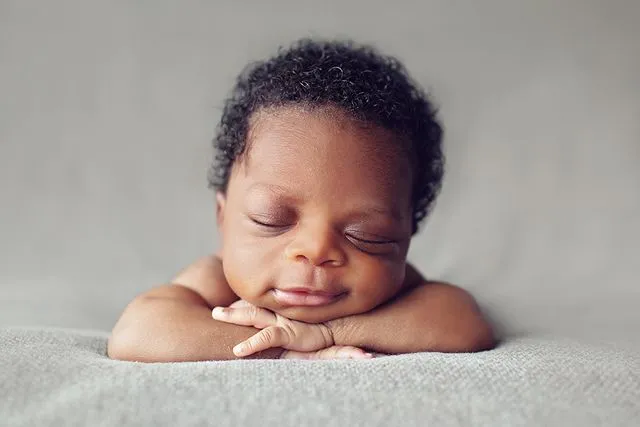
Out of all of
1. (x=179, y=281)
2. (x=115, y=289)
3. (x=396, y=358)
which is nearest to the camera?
(x=396, y=358)

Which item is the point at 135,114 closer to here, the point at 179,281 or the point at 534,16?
the point at 179,281

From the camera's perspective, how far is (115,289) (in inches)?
81.2

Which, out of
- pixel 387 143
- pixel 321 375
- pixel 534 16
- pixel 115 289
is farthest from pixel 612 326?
pixel 534 16

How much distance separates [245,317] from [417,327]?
11.2 inches

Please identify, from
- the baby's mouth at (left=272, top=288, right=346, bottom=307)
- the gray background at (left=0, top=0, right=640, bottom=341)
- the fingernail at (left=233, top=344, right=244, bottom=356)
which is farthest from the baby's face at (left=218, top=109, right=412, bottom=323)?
the gray background at (left=0, top=0, right=640, bottom=341)

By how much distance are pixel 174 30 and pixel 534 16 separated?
4.28 feet

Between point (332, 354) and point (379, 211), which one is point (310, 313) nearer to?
point (332, 354)

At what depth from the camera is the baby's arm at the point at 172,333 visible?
3.91 ft

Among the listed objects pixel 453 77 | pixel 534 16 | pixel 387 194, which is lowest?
pixel 387 194

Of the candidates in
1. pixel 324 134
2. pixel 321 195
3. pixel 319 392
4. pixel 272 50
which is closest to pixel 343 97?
pixel 324 134

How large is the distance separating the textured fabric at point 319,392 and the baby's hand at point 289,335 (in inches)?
5.8

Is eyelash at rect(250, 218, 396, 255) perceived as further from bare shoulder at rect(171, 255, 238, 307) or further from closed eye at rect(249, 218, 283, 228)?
bare shoulder at rect(171, 255, 238, 307)

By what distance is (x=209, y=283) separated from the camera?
57.8 inches

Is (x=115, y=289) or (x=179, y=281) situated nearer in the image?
(x=179, y=281)
